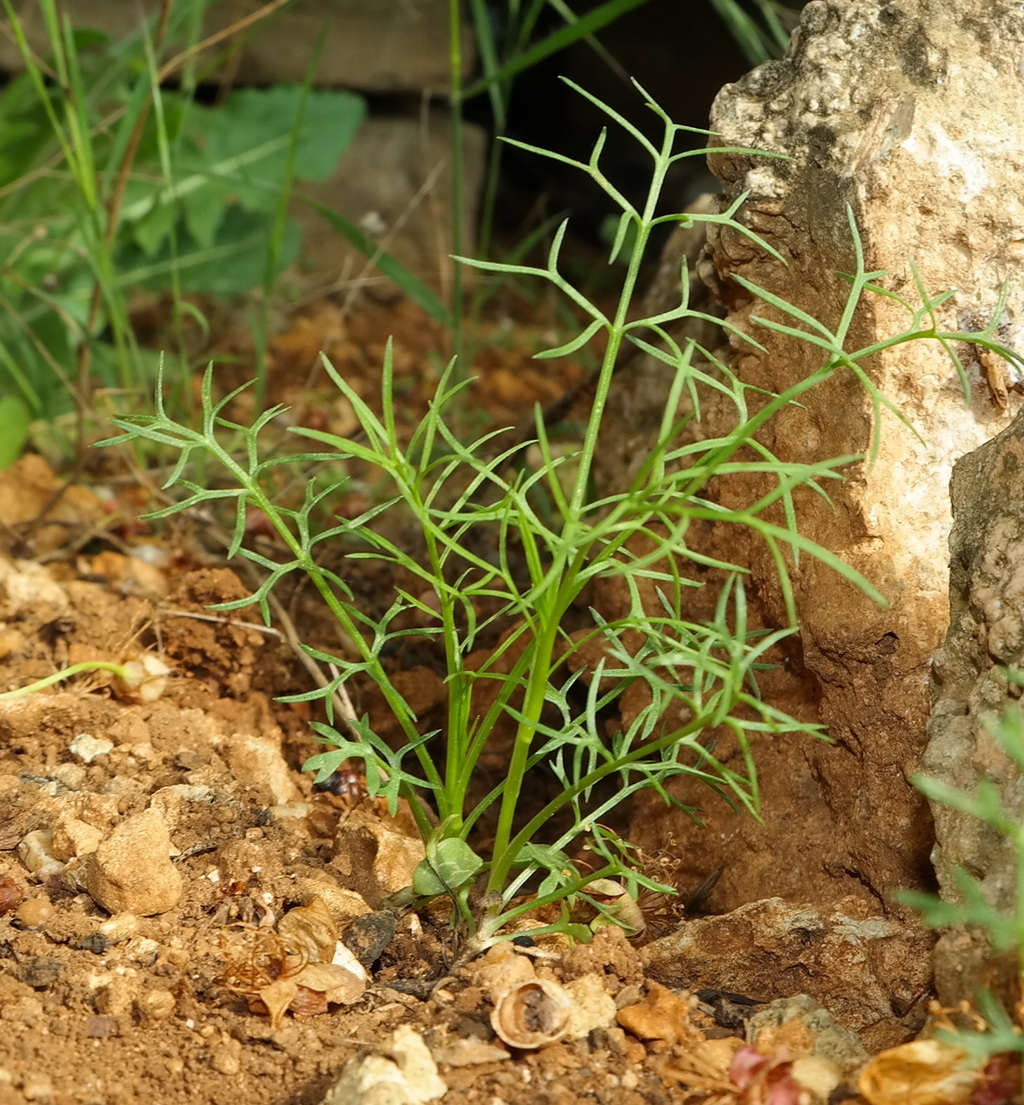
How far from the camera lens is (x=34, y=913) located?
1315 mm

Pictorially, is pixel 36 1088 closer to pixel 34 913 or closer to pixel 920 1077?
pixel 34 913

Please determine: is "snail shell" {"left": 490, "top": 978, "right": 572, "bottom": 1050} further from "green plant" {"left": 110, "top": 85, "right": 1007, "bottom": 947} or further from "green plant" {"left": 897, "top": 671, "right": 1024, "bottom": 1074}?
"green plant" {"left": 897, "top": 671, "right": 1024, "bottom": 1074}

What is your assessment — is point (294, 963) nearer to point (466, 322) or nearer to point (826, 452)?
point (826, 452)

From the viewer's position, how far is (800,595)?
1.48 meters

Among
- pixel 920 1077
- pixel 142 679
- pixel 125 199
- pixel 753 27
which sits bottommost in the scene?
pixel 142 679

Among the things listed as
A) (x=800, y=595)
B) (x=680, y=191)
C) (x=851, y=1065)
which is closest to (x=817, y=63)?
(x=800, y=595)

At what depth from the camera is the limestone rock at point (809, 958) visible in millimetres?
1278

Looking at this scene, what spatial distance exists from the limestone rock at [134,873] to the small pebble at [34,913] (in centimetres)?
5

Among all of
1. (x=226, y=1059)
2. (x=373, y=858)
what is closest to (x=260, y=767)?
(x=373, y=858)

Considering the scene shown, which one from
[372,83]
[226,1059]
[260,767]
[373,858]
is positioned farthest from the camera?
[372,83]

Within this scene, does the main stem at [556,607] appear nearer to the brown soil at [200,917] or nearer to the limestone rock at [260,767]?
the brown soil at [200,917]

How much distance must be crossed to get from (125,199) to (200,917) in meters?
2.06

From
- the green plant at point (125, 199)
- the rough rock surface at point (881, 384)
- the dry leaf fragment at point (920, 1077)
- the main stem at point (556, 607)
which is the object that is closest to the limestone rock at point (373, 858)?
the main stem at point (556, 607)

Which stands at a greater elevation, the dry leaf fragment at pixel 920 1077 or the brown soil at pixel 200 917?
the dry leaf fragment at pixel 920 1077
